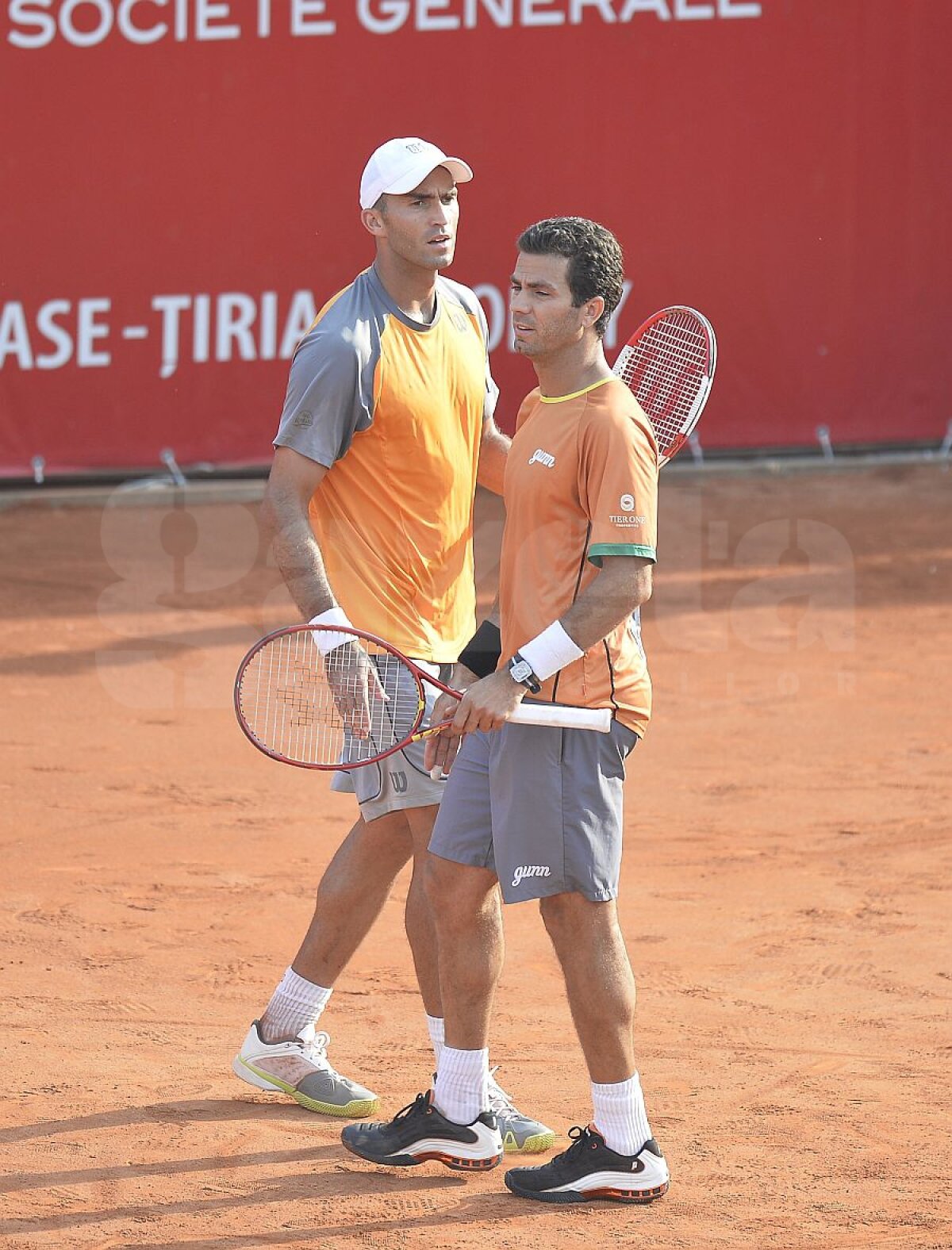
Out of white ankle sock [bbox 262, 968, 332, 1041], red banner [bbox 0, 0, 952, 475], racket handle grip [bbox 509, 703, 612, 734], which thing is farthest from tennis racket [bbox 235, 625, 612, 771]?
red banner [bbox 0, 0, 952, 475]

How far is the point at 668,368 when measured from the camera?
4.75 m

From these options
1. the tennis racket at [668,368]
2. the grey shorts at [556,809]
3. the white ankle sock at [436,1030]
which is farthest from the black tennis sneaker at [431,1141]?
the tennis racket at [668,368]

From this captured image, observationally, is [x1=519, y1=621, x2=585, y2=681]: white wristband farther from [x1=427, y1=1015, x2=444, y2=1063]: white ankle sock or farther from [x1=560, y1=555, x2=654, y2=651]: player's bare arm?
[x1=427, y1=1015, x2=444, y2=1063]: white ankle sock

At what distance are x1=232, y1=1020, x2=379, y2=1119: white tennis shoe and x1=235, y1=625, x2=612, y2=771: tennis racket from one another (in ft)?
2.24

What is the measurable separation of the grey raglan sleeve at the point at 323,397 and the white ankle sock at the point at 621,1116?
4.86 ft

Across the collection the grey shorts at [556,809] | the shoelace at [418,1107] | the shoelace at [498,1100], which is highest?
the grey shorts at [556,809]

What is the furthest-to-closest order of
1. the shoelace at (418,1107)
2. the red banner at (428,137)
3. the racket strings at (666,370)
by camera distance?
1. the red banner at (428,137)
2. the racket strings at (666,370)
3. the shoelace at (418,1107)

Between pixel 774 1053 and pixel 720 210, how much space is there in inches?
303

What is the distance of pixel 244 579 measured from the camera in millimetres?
9820

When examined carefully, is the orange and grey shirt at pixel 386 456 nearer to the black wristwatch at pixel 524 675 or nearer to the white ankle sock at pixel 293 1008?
the black wristwatch at pixel 524 675

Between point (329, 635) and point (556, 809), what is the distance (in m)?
0.65

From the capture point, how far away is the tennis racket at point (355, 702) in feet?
11.9

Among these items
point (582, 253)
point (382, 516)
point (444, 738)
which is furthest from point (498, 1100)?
point (582, 253)

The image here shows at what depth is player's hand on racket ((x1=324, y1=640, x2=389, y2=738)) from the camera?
388cm
